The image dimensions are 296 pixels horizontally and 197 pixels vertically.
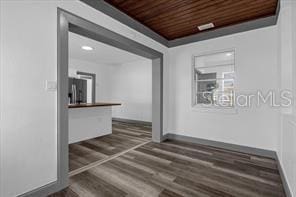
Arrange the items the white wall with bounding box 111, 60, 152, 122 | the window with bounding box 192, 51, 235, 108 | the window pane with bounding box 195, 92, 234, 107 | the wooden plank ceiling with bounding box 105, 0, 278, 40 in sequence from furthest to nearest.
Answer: the white wall with bounding box 111, 60, 152, 122, the window with bounding box 192, 51, 235, 108, the window pane with bounding box 195, 92, 234, 107, the wooden plank ceiling with bounding box 105, 0, 278, 40

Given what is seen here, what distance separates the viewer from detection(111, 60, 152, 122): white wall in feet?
19.2

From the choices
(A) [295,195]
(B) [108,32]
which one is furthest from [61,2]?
(A) [295,195]

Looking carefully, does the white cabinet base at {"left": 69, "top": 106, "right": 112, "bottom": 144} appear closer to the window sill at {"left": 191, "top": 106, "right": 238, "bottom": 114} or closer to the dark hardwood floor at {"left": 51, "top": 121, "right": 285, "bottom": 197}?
the dark hardwood floor at {"left": 51, "top": 121, "right": 285, "bottom": 197}

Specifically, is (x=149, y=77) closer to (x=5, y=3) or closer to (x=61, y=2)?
(x=61, y=2)

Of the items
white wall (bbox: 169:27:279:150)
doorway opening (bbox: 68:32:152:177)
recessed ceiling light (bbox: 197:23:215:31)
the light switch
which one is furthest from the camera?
doorway opening (bbox: 68:32:152:177)

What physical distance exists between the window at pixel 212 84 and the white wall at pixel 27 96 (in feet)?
9.95

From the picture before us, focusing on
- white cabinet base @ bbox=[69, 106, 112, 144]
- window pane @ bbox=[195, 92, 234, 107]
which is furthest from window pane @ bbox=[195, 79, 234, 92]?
white cabinet base @ bbox=[69, 106, 112, 144]

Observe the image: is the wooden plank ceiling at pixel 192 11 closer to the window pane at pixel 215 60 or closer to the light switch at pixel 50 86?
the window pane at pixel 215 60

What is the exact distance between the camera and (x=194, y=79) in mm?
3621

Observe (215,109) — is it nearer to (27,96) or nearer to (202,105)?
(202,105)

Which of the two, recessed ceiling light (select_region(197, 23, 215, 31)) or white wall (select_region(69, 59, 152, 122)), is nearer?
recessed ceiling light (select_region(197, 23, 215, 31))

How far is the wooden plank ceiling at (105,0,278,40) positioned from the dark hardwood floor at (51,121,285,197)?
268cm

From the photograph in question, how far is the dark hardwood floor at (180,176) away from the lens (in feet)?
5.71

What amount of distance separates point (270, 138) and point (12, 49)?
4088 mm
